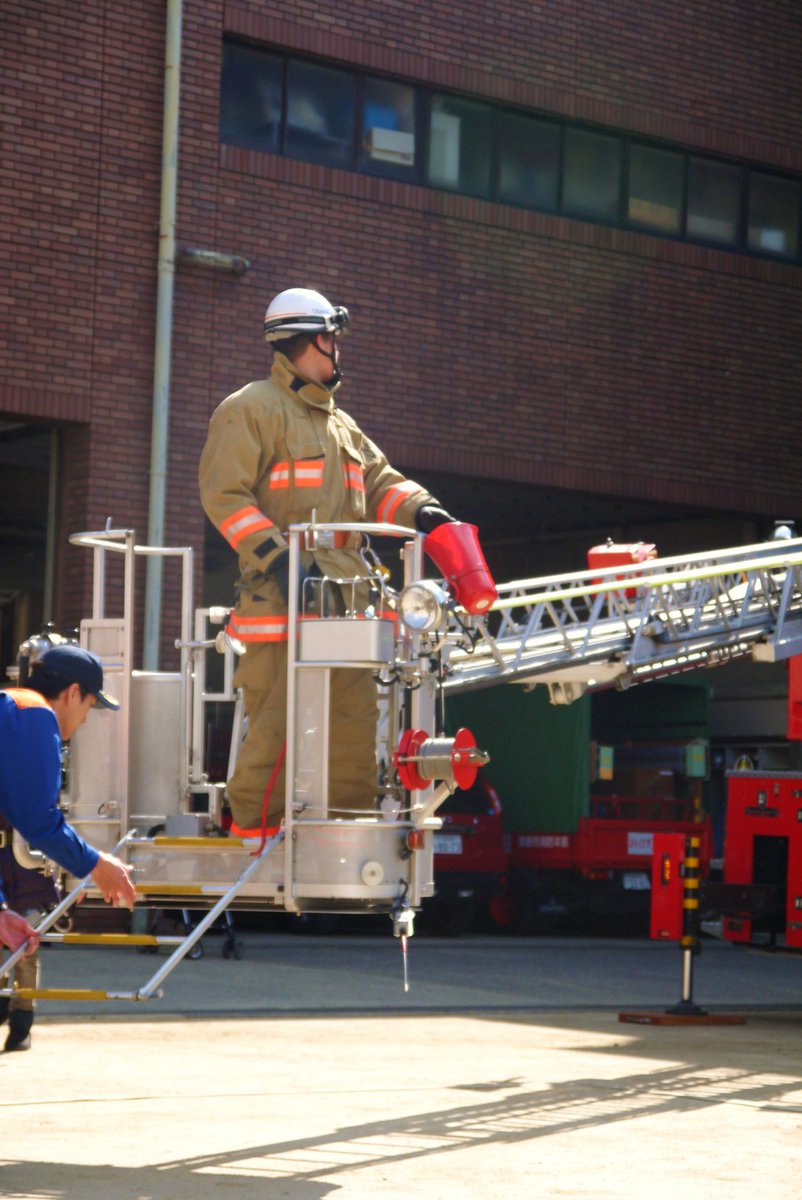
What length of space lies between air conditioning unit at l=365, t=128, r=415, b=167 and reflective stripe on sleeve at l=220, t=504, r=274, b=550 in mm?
10394

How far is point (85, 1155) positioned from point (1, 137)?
10.1 metres

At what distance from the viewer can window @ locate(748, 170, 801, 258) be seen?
19266 millimetres

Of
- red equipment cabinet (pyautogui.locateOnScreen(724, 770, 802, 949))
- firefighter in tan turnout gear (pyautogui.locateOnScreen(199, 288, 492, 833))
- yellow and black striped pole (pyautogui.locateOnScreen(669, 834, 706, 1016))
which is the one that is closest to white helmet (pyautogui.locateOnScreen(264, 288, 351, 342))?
firefighter in tan turnout gear (pyautogui.locateOnScreen(199, 288, 492, 833))

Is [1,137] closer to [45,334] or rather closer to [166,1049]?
[45,334]

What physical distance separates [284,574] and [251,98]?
10125 millimetres

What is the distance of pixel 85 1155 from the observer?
20.9ft

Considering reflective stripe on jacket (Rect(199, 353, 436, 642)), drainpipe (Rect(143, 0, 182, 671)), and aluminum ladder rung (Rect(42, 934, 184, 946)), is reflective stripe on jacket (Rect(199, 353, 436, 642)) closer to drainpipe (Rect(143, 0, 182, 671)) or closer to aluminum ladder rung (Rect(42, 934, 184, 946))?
aluminum ladder rung (Rect(42, 934, 184, 946))

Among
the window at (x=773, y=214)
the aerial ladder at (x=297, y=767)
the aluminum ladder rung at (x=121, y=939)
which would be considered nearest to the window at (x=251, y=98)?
the window at (x=773, y=214)

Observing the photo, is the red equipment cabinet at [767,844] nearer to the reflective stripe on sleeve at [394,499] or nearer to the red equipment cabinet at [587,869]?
the red equipment cabinet at [587,869]

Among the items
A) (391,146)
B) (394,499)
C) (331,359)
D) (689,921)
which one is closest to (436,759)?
(394,499)

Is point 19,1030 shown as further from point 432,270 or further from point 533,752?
point 533,752

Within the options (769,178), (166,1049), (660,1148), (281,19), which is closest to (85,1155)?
(660,1148)

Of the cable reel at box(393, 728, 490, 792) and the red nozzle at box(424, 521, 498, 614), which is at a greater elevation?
the red nozzle at box(424, 521, 498, 614)

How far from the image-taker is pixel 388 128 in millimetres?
16859
